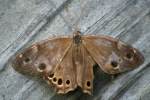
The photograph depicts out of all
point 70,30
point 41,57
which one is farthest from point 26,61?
point 70,30

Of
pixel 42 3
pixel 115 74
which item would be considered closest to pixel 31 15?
pixel 42 3

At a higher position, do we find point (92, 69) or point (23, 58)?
point (23, 58)

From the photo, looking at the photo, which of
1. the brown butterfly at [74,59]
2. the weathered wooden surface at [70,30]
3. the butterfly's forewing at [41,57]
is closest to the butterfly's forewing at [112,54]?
the brown butterfly at [74,59]

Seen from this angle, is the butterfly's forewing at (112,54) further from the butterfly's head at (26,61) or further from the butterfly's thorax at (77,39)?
the butterfly's head at (26,61)

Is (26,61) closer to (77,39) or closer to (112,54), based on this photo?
(77,39)

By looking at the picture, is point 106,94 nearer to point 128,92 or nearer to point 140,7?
point 128,92

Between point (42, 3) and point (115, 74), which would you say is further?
point (42, 3)

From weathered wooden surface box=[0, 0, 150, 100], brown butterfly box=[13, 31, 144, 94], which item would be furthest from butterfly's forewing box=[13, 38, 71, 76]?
weathered wooden surface box=[0, 0, 150, 100]

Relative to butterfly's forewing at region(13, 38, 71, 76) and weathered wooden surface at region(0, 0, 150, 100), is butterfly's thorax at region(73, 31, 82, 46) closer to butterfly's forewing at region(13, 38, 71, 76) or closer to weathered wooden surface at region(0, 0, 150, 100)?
butterfly's forewing at region(13, 38, 71, 76)
